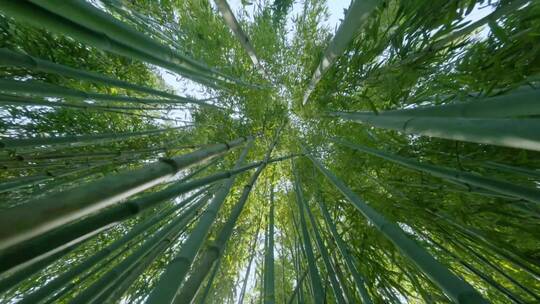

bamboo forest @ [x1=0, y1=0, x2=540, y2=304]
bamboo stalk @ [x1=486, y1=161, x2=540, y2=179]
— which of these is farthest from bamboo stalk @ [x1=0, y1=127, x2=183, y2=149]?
bamboo stalk @ [x1=486, y1=161, x2=540, y2=179]

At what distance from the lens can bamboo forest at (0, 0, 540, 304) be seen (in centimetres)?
77

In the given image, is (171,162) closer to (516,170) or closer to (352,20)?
(352,20)

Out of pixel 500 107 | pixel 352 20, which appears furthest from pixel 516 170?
pixel 352 20

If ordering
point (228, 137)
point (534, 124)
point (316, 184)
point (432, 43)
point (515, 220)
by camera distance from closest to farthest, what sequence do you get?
point (534, 124)
point (432, 43)
point (515, 220)
point (316, 184)
point (228, 137)

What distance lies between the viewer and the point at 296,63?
423cm

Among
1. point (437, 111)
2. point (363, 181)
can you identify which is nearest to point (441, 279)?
point (437, 111)

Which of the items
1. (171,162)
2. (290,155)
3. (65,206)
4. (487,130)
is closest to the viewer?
(65,206)

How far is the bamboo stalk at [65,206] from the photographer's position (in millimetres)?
385

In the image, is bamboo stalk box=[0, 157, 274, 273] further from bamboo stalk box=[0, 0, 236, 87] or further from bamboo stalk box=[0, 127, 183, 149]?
bamboo stalk box=[0, 127, 183, 149]

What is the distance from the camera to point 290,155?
90.8 inches

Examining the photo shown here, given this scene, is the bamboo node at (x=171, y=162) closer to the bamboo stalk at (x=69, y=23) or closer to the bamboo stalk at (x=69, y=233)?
the bamboo stalk at (x=69, y=233)

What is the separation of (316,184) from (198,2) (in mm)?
3071

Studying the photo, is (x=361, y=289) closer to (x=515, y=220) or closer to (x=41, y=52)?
(x=515, y=220)

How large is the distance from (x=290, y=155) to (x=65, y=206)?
6.29 ft
